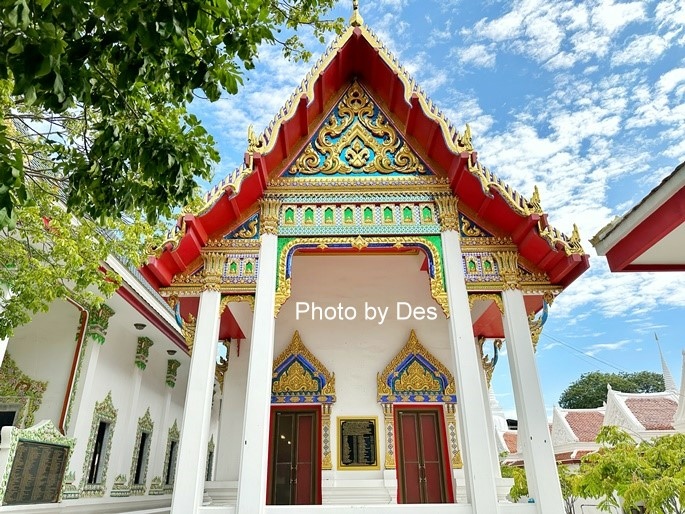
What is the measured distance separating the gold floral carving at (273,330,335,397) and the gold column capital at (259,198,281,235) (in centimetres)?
237

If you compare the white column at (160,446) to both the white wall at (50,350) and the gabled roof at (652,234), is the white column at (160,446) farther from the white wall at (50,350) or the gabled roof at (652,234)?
the gabled roof at (652,234)

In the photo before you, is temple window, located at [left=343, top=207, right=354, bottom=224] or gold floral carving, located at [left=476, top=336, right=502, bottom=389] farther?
gold floral carving, located at [left=476, top=336, right=502, bottom=389]

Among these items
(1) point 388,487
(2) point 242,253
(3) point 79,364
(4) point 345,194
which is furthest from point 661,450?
(3) point 79,364

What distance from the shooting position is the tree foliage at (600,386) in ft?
124

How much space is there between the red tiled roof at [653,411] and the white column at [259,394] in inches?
467

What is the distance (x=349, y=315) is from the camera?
7367mm

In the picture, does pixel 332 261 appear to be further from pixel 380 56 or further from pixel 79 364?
pixel 79 364

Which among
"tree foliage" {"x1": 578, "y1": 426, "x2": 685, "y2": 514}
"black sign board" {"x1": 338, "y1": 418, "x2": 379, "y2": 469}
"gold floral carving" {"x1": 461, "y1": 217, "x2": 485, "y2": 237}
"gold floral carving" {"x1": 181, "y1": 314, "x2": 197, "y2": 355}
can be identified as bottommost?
"tree foliage" {"x1": 578, "y1": 426, "x2": 685, "y2": 514}

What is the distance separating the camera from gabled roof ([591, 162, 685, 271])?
9.53 feet

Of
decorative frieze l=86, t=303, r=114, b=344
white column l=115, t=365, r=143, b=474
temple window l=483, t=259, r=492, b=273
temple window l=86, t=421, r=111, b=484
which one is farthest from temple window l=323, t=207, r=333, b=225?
white column l=115, t=365, r=143, b=474

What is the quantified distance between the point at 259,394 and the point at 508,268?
300 centimetres

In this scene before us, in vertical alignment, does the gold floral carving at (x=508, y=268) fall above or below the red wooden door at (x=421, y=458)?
above

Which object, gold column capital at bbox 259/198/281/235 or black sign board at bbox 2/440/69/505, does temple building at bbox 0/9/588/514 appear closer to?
gold column capital at bbox 259/198/281/235

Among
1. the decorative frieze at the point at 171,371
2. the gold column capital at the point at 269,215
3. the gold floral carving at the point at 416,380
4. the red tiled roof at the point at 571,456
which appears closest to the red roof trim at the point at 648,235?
the gold column capital at the point at 269,215
